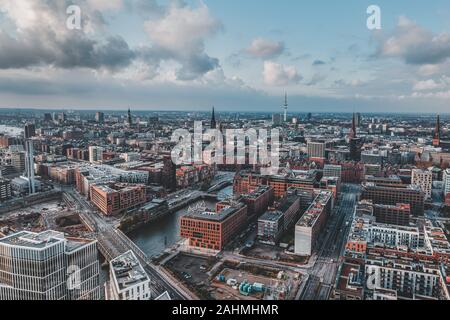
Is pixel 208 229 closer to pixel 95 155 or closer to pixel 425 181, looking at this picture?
pixel 425 181

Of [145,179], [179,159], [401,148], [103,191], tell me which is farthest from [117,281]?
[401,148]

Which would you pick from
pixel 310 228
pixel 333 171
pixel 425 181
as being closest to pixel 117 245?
pixel 310 228

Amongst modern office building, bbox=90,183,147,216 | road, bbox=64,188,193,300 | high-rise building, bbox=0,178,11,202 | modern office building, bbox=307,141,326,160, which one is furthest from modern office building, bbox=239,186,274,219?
modern office building, bbox=307,141,326,160

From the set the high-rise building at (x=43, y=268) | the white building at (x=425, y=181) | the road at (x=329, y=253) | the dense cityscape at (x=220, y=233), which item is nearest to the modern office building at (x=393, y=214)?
the dense cityscape at (x=220, y=233)

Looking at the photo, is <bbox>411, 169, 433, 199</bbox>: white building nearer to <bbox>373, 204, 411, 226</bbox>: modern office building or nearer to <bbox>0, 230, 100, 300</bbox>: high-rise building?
<bbox>373, 204, 411, 226</bbox>: modern office building
